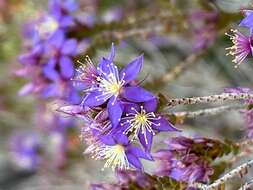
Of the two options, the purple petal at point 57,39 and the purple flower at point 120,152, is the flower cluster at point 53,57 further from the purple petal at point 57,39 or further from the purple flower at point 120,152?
the purple flower at point 120,152

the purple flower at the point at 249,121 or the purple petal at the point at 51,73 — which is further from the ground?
the purple petal at the point at 51,73

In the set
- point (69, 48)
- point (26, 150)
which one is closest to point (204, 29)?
point (69, 48)

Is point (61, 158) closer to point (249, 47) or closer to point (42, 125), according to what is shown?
point (42, 125)

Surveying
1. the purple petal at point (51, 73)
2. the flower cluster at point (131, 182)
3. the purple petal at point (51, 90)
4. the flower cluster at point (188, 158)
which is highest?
the purple petal at point (51, 73)

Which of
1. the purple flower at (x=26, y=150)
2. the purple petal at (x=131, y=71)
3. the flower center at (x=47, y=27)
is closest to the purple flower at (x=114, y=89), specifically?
the purple petal at (x=131, y=71)

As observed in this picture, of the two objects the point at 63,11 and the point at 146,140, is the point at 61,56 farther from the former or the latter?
the point at 146,140

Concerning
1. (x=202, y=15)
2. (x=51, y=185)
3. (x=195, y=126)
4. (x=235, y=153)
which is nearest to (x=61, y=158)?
(x=51, y=185)
